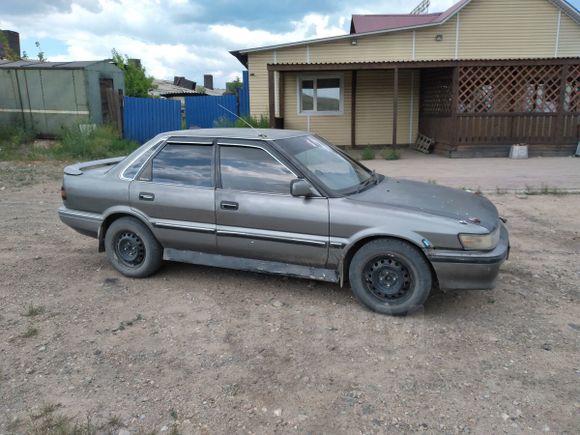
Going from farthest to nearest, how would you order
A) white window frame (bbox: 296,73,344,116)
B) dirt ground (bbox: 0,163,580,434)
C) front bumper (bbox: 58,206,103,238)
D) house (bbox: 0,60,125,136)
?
white window frame (bbox: 296,73,344,116) → house (bbox: 0,60,125,136) → front bumper (bbox: 58,206,103,238) → dirt ground (bbox: 0,163,580,434)

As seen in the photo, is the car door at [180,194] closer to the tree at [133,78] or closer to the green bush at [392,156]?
the green bush at [392,156]

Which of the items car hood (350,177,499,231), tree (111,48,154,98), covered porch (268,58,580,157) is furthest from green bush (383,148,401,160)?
tree (111,48,154,98)

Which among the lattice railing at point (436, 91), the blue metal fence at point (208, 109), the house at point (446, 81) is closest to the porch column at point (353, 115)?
the house at point (446, 81)

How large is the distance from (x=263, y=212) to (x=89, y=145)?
1152cm

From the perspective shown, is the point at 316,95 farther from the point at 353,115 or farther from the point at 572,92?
the point at 572,92

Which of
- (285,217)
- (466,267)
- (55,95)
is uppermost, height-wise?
(55,95)

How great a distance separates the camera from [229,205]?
14.7 ft

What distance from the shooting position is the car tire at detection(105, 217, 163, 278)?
4.91m

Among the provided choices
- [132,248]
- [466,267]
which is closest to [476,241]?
[466,267]

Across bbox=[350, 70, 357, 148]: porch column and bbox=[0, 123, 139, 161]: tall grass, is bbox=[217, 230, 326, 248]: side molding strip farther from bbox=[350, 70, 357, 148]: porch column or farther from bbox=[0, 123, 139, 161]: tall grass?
bbox=[350, 70, 357, 148]: porch column

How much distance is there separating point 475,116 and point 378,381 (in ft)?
42.8

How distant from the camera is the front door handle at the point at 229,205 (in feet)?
14.6

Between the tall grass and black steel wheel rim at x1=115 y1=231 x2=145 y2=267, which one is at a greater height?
the tall grass

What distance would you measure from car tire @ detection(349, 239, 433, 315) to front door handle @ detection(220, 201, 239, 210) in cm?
114
